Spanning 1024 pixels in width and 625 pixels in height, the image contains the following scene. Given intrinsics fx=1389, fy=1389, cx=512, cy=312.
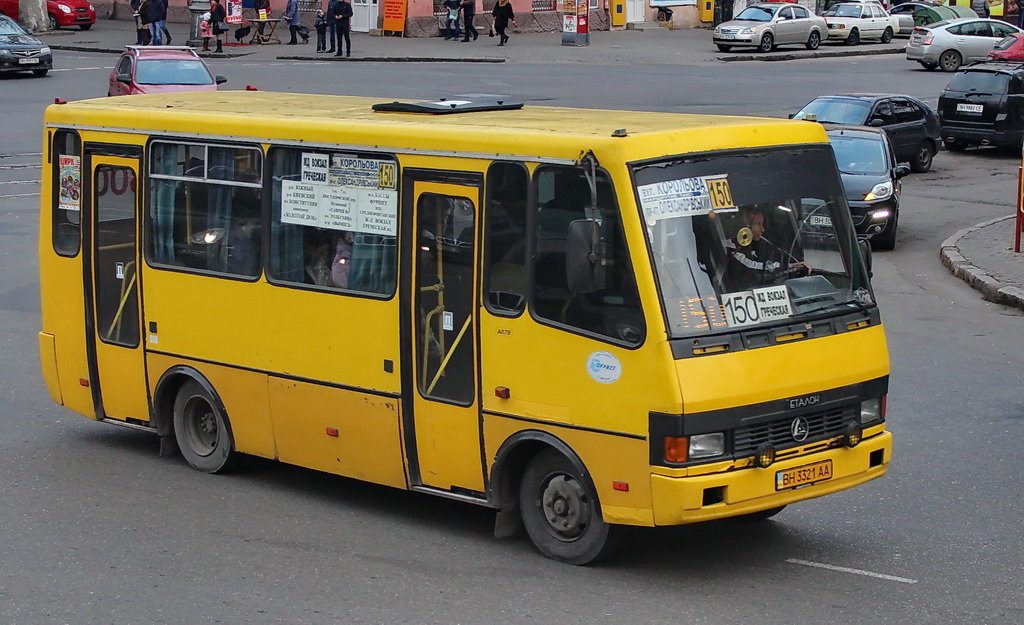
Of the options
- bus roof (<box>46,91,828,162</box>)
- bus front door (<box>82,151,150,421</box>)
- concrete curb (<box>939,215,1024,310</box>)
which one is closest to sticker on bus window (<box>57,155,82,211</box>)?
bus front door (<box>82,151,150,421</box>)

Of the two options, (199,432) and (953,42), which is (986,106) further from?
(199,432)

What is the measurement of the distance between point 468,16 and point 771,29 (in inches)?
435

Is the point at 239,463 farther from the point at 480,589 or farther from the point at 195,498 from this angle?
the point at 480,589

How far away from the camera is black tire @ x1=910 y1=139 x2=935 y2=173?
2692 centimetres

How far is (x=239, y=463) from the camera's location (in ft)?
31.2

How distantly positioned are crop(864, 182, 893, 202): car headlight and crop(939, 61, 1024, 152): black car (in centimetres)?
1101

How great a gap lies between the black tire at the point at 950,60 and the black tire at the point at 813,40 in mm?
7405

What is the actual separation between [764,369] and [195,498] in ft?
12.9

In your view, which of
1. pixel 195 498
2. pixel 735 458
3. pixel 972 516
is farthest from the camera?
pixel 195 498

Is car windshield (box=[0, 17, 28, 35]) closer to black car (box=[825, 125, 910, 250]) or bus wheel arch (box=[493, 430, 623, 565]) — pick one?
black car (box=[825, 125, 910, 250])

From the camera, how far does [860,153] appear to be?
20219mm

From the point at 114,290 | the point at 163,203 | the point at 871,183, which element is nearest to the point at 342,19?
the point at 871,183

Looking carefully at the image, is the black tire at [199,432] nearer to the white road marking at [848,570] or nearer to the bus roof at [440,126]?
the bus roof at [440,126]

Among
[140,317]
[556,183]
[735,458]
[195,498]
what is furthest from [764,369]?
[140,317]
